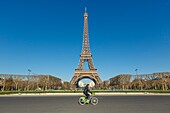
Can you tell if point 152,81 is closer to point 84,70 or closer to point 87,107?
point 84,70

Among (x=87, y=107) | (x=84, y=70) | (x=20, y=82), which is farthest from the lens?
(x=84, y=70)

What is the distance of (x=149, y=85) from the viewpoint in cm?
6669

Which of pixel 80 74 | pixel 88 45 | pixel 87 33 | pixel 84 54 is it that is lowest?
pixel 80 74

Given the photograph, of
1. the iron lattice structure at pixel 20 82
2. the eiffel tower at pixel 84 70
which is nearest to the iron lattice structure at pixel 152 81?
the eiffel tower at pixel 84 70

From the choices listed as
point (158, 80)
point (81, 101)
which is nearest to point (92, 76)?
point (158, 80)

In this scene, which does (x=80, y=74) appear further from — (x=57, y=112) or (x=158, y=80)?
(x=57, y=112)

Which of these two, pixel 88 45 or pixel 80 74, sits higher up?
pixel 88 45

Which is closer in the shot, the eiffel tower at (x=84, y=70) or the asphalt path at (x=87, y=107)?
the asphalt path at (x=87, y=107)

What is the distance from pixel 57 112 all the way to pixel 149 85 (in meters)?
64.2

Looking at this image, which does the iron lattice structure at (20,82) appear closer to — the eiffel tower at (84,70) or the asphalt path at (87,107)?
the eiffel tower at (84,70)

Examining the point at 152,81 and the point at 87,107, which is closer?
the point at 87,107

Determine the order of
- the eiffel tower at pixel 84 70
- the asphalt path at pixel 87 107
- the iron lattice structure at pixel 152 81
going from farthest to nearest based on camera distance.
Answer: the eiffel tower at pixel 84 70 < the iron lattice structure at pixel 152 81 < the asphalt path at pixel 87 107

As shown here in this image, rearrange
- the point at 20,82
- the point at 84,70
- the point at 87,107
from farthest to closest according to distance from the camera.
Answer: the point at 84,70
the point at 20,82
the point at 87,107

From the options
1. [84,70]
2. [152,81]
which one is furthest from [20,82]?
[152,81]
